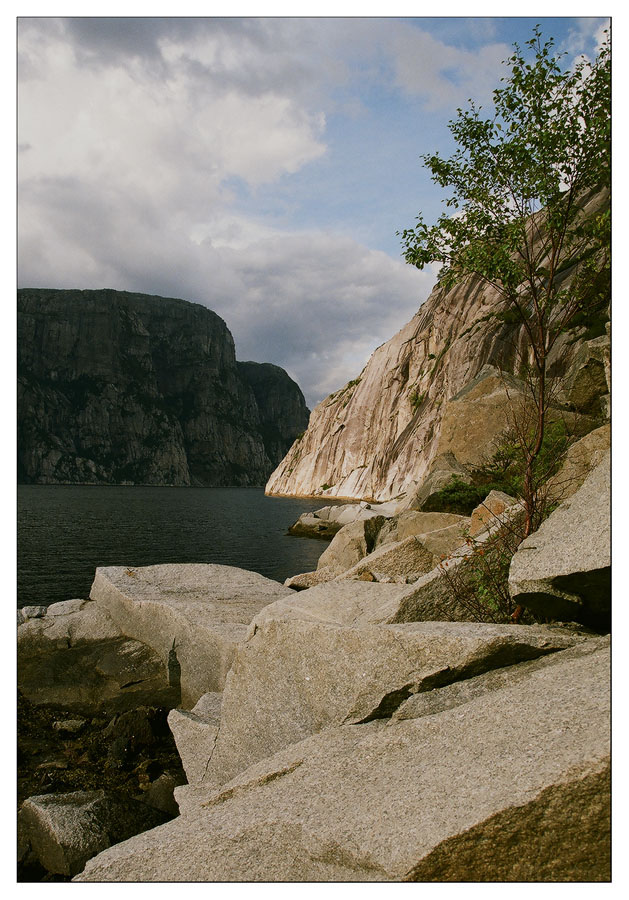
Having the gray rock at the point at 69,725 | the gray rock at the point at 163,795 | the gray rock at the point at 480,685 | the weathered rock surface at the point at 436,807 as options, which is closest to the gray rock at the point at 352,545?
the gray rock at the point at 69,725

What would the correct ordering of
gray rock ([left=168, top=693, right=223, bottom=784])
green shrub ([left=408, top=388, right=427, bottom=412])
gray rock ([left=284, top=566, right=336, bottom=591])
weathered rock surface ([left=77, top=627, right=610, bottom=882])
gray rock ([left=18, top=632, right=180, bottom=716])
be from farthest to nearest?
green shrub ([left=408, top=388, right=427, bottom=412])
gray rock ([left=284, top=566, right=336, bottom=591])
gray rock ([left=18, top=632, right=180, bottom=716])
gray rock ([left=168, top=693, right=223, bottom=784])
weathered rock surface ([left=77, top=627, right=610, bottom=882])

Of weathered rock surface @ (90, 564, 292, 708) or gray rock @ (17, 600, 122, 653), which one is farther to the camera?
gray rock @ (17, 600, 122, 653)

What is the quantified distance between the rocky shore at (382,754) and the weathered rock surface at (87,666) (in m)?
1.80

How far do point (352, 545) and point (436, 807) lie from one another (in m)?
19.4

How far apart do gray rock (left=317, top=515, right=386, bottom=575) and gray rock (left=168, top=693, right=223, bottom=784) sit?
1311 centimetres

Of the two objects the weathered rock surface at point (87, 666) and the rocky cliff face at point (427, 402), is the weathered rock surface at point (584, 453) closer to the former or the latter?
the rocky cliff face at point (427, 402)

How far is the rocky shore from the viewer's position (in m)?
3.76

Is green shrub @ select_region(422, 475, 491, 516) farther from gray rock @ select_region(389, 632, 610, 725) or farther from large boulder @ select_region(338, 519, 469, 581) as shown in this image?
gray rock @ select_region(389, 632, 610, 725)

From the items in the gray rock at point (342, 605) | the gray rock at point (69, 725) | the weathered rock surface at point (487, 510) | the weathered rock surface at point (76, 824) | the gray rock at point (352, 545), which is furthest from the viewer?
the gray rock at point (352, 545)

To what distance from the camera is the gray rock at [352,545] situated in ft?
75.3

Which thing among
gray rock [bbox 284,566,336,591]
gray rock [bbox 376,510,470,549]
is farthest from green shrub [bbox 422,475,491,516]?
gray rock [bbox 284,566,336,591]

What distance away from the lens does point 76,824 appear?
7.63m

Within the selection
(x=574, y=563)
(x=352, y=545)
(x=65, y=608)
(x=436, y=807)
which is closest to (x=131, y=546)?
(x=352, y=545)

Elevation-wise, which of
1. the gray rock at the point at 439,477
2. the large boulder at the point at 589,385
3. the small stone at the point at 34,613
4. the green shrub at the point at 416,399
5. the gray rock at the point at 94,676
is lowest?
the gray rock at the point at 94,676
